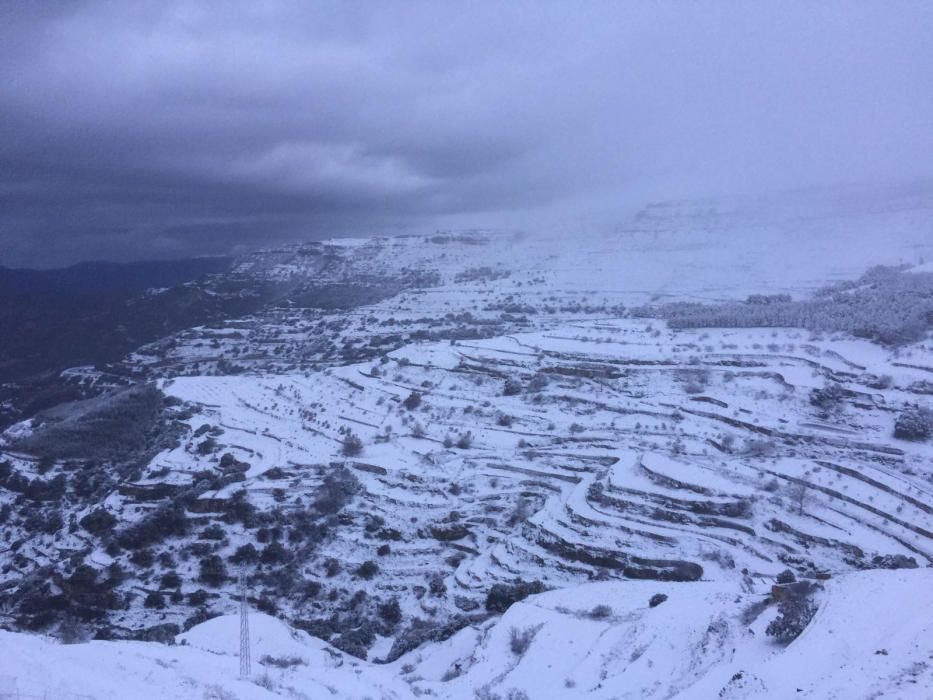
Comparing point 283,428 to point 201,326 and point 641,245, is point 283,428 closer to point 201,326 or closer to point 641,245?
point 201,326

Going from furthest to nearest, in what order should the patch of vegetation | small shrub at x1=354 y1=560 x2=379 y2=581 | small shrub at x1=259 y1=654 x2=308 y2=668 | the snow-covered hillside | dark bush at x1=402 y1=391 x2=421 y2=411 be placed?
dark bush at x1=402 y1=391 x2=421 y2=411
the patch of vegetation
small shrub at x1=354 y1=560 x2=379 y2=581
small shrub at x1=259 y1=654 x2=308 y2=668
the snow-covered hillside

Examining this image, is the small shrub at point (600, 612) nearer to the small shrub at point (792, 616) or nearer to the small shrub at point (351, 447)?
the small shrub at point (792, 616)

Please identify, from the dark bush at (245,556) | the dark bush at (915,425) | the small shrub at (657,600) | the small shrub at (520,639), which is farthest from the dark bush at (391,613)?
the dark bush at (915,425)

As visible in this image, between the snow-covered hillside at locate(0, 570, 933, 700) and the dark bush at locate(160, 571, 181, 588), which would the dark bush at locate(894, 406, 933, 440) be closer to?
the snow-covered hillside at locate(0, 570, 933, 700)

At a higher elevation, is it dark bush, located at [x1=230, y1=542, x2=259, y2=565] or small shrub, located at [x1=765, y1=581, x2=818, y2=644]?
small shrub, located at [x1=765, y1=581, x2=818, y2=644]

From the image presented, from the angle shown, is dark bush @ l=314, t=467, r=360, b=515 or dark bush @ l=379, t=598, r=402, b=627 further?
dark bush @ l=314, t=467, r=360, b=515

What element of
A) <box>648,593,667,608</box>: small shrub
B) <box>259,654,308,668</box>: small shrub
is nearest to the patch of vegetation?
<box>648,593,667,608</box>: small shrub

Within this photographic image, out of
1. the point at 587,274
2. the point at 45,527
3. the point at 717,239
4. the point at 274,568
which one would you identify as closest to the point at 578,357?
the point at 274,568

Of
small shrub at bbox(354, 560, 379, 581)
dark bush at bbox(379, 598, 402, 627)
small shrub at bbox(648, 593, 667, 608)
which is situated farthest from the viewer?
small shrub at bbox(354, 560, 379, 581)
